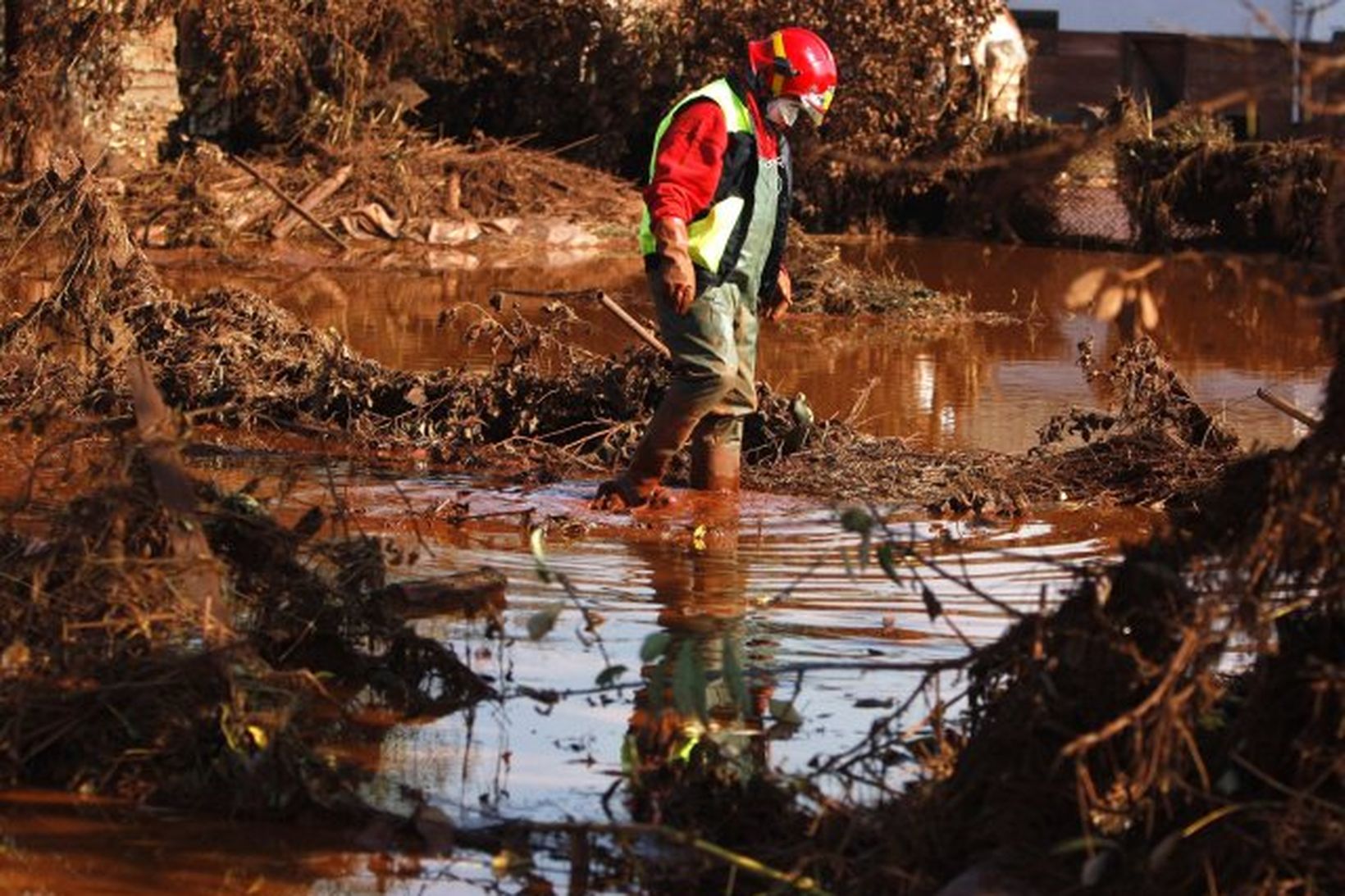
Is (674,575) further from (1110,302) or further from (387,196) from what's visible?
(387,196)

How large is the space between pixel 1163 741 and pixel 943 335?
479 inches

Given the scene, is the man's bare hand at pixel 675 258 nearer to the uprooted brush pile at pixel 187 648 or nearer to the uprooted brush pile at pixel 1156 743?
the uprooted brush pile at pixel 187 648

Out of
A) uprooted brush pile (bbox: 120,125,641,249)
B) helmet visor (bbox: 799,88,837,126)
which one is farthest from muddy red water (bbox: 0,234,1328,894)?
uprooted brush pile (bbox: 120,125,641,249)

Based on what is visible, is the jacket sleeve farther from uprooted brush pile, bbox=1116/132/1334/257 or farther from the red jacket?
uprooted brush pile, bbox=1116/132/1334/257

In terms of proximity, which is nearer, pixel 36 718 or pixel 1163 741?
pixel 1163 741

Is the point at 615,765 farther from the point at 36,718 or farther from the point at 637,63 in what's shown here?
the point at 637,63

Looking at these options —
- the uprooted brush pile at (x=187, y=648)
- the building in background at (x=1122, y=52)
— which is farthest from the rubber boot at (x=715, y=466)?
the building in background at (x=1122, y=52)

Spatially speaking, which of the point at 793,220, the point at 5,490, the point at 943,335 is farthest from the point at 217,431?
the point at 793,220

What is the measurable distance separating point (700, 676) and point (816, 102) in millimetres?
4552

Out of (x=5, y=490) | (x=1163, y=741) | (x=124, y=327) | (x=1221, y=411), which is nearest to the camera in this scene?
(x=1163, y=741)

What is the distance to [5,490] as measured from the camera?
938 centimetres

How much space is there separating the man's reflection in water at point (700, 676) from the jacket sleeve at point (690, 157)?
1.29 metres

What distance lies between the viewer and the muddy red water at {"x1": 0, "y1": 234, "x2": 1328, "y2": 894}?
17.9ft

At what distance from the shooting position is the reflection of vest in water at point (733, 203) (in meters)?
9.30
